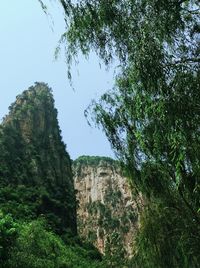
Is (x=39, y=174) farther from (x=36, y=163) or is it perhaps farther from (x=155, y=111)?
(x=155, y=111)

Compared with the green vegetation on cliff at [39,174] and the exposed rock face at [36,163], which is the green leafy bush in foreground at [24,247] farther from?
the exposed rock face at [36,163]

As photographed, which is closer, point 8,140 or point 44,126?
point 8,140

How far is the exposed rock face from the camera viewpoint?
183ft

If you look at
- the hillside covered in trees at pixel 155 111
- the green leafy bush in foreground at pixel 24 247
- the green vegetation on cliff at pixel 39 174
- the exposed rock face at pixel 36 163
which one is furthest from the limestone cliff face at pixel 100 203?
the hillside covered in trees at pixel 155 111

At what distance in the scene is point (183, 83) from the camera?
721 cm

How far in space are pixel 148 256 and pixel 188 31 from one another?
14.8 feet

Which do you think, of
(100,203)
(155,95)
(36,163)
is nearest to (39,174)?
(36,163)

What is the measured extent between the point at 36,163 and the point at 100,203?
5101 centimetres

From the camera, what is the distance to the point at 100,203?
115 metres

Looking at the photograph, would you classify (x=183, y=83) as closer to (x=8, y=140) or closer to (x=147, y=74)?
(x=147, y=74)

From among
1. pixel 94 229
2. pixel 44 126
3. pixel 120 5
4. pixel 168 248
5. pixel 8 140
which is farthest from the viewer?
pixel 94 229

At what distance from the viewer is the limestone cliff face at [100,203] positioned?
10350 cm

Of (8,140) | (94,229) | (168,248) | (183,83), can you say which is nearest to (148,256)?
(168,248)

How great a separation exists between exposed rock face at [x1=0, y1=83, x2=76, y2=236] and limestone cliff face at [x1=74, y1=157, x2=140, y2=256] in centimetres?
2677
